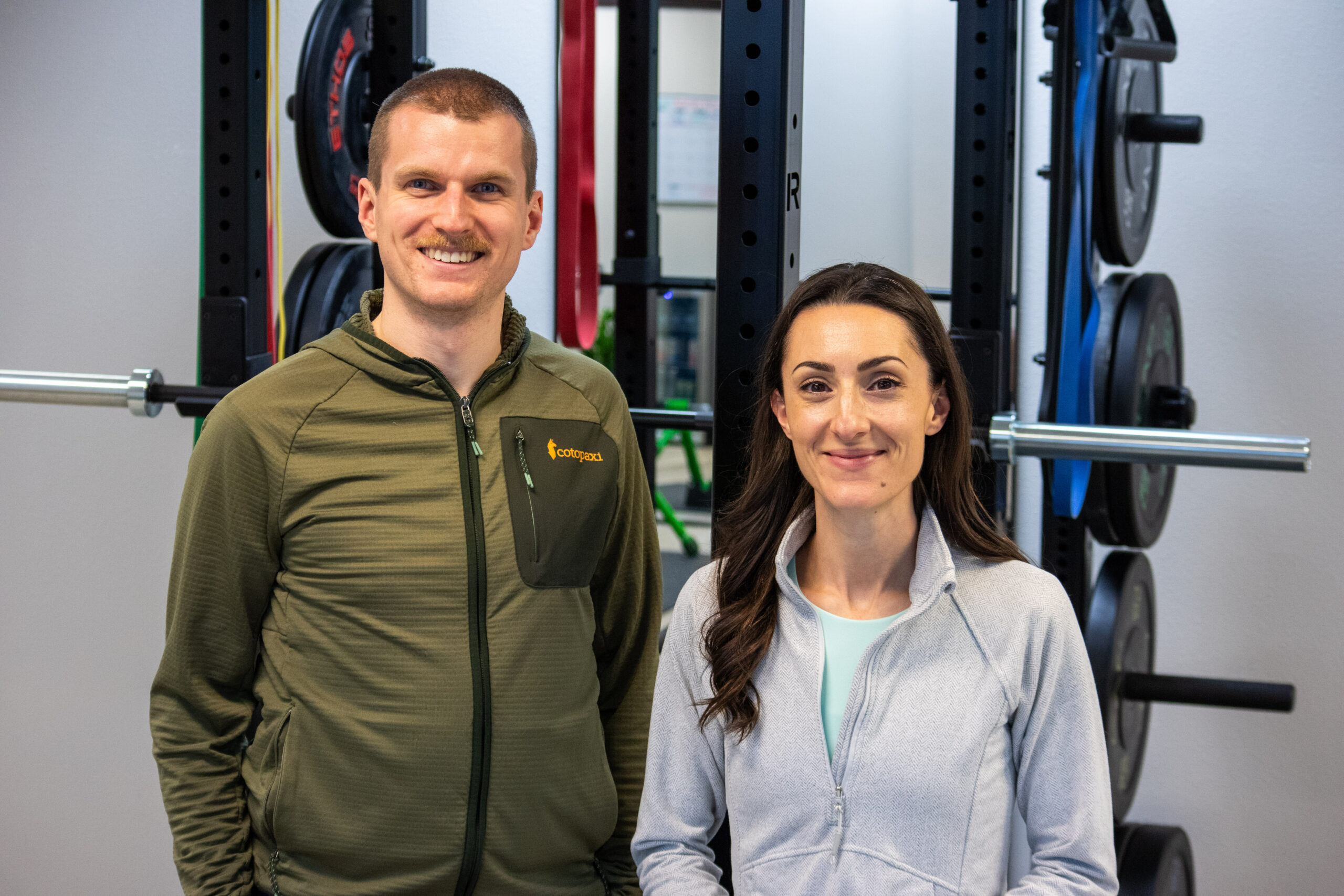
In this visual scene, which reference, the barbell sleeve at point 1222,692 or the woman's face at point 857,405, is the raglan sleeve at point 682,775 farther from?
the barbell sleeve at point 1222,692

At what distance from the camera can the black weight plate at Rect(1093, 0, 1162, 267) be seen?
2.13m

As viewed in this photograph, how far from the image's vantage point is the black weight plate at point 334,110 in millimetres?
2268

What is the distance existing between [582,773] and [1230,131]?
7.19 feet

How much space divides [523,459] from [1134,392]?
4.35 feet

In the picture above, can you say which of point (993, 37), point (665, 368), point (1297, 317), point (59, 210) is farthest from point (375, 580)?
point (665, 368)

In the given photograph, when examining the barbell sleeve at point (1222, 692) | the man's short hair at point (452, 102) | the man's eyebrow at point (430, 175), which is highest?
the man's short hair at point (452, 102)

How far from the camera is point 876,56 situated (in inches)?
131

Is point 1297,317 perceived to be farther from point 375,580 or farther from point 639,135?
point 375,580

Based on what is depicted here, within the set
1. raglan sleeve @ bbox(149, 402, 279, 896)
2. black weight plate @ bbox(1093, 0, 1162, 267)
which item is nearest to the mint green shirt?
raglan sleeve @ bbox(149, 402, 279, 896)

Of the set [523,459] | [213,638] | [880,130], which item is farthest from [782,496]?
[880,130]

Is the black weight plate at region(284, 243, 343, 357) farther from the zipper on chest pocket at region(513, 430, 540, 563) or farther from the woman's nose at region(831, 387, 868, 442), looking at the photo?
the woman's nose at region(831, 387, 868, 442)

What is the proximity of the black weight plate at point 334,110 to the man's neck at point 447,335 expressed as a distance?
3.18 feet

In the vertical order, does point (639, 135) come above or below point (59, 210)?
above

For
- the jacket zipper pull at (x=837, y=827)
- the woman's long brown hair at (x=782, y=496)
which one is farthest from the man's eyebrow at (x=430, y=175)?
the jacket zipper pull at (x=837, y=827)
